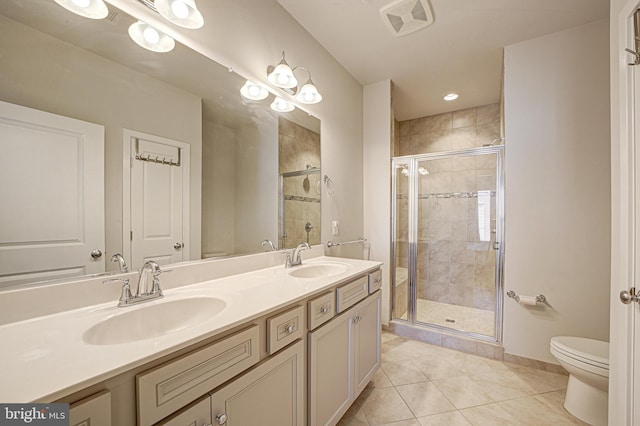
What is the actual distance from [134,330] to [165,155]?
723 mm

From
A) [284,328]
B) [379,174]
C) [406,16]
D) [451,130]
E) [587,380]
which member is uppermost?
[406,16]

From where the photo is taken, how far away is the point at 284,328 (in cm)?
96

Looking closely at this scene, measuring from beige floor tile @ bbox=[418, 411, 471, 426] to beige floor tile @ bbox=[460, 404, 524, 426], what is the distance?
0.13ft

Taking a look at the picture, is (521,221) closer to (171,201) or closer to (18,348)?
(171,201)

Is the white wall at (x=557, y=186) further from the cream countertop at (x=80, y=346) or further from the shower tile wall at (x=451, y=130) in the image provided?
the cream countertop at (x=80, y=346)

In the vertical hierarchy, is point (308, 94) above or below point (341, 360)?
above

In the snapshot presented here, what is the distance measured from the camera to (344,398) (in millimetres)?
1340

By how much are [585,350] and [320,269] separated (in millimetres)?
1753

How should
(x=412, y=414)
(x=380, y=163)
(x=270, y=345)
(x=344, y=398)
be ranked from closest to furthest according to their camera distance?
(x=270, y=345)
(x=344, y=398)
(x=412, y=414)
(x=380, y=163)

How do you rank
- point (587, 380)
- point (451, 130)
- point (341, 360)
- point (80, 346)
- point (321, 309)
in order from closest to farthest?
1. point (80, 346)
2. point (321, 309)
3. point (341, 360)
4. point (587, 380)
5. point (451, 130)

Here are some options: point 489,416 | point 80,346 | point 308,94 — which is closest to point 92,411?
point 80,346

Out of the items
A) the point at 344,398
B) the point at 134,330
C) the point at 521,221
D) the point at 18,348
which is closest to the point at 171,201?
the point at 134,330

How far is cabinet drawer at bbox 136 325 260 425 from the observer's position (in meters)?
0.58

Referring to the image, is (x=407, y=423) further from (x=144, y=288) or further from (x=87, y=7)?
(x=87, y=7)
